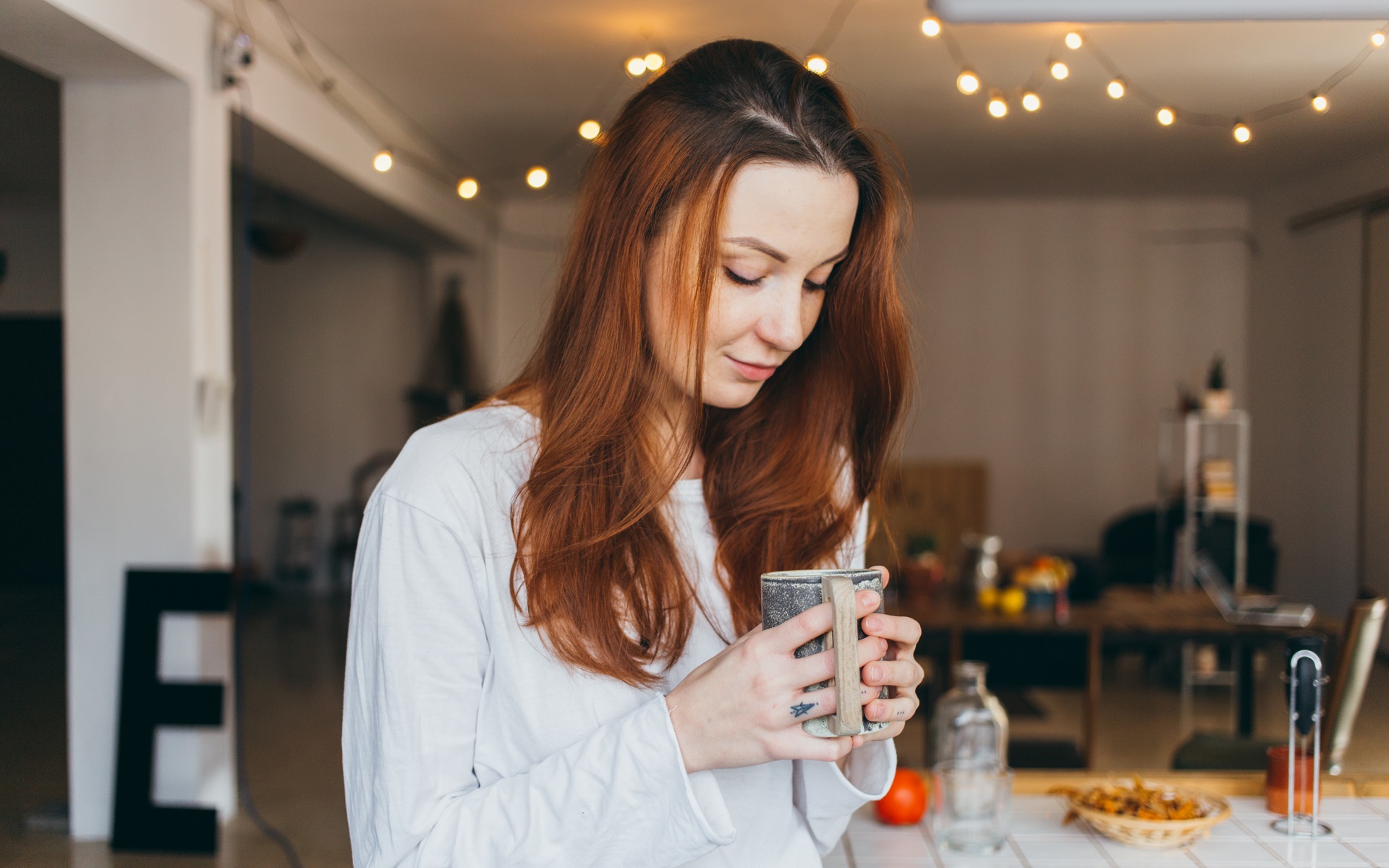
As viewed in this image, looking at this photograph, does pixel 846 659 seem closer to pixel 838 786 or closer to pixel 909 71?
pixel 838 786

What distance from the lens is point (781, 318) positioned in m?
0.85

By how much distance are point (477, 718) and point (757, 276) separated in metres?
0.41

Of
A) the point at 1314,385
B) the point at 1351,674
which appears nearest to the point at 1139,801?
the point at 1351,674

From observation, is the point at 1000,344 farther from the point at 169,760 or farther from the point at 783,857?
the point at 783,857

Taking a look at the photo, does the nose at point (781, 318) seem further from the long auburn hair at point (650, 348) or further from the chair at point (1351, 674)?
the chair at point (1351, 674)

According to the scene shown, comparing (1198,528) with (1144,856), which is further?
(1198,528)

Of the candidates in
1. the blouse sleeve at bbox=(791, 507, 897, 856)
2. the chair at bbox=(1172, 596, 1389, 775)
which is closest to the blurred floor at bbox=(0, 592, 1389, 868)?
the chair at bbox=(1172, 596, 1389, 775)

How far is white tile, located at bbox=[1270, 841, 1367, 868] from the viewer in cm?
152

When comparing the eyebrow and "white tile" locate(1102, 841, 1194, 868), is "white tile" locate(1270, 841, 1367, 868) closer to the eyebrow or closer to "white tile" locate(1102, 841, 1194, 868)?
"white tile" locate(1102, 841, 1194, 868)

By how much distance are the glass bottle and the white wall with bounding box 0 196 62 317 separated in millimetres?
2507

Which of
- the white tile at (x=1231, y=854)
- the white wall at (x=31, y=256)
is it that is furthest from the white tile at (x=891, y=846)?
the white wall at (x=31, y=256)

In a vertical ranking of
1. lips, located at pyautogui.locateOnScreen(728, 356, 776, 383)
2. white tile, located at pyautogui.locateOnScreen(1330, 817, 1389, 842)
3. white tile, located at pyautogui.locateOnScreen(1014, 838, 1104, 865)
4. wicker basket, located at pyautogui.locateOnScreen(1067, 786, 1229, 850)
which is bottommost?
white tile, located at pyautogui.locateOnScreen(1014, 838, 1104, 865)

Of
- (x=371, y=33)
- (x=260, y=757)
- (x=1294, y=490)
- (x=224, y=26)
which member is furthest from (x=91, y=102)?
(x=1294, y=490)

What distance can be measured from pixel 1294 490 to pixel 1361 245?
4.02 feet
